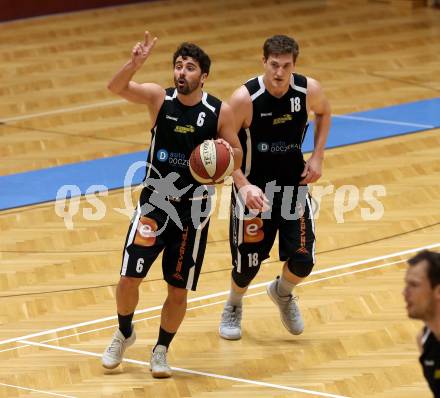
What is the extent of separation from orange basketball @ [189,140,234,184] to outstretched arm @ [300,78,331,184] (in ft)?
2.86

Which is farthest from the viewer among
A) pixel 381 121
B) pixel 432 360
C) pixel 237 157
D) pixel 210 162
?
pixel 381 121

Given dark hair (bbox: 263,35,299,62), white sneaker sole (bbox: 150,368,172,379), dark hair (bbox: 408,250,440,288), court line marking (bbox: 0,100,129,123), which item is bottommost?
court line marking (bbox: 0,100,129,123)

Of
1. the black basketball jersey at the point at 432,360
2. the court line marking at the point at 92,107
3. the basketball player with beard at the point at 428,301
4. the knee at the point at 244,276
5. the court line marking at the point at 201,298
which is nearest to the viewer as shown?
the basketball player with beard at the point at 428,301

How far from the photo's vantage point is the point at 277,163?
26.2 ft

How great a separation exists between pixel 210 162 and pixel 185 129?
366mm

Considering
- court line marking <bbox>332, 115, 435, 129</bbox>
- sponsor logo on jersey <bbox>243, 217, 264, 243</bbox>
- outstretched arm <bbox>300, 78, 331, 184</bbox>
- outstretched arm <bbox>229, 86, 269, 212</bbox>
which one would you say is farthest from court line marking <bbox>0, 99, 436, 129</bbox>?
outstretched arm <bbox>229, 86, 269, 212</bbox>

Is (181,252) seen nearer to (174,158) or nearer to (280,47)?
(174,158)

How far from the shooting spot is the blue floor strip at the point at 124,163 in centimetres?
1161

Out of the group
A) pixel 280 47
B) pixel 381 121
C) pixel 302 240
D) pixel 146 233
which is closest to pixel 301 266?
pixel 302 240

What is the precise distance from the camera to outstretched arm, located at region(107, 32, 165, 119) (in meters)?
7.30

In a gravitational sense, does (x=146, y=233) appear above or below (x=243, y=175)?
below

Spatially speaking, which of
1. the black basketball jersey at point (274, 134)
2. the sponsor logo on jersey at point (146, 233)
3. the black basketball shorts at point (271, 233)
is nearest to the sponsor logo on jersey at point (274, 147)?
the black basketball jersey at point (274, 134)

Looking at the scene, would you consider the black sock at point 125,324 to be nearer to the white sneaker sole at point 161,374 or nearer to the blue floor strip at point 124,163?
the white sneaker sole at point 161,374

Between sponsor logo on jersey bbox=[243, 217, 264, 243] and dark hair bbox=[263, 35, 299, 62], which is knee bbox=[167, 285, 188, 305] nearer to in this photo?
sponsor logo on jersey bbox=[243, 217, 264, 243]
